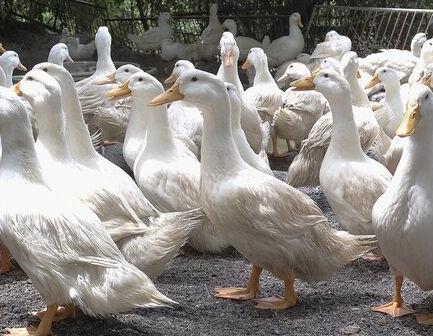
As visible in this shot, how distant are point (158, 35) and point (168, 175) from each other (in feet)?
28.0

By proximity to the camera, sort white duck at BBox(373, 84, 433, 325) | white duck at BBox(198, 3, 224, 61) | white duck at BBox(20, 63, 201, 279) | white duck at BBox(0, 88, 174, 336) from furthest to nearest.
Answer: white duck at BBox(198, 3, 224, 61), white duck at BBox(20, 63, 201, 279), white duck at BBox(373, 84, 433, 325), white duck at BBox(0, 88, 174, 336)

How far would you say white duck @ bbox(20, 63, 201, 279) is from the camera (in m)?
4.10

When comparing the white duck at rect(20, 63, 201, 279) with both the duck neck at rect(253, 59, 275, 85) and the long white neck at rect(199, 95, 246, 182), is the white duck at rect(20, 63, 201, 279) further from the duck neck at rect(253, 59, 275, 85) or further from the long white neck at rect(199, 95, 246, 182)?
the duck neck at rect(253, 59, 275, 85)

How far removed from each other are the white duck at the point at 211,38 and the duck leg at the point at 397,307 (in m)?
9.17

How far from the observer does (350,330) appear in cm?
382

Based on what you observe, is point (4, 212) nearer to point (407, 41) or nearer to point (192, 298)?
point (192, 298)

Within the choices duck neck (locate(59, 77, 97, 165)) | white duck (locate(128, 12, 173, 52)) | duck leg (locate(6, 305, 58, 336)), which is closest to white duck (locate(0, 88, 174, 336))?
duck leg (locate(6, 305, 58, 336))

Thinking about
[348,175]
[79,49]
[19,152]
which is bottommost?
[79,49]

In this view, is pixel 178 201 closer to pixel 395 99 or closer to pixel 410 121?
pixel 410 121

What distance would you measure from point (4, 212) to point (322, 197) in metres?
3.49

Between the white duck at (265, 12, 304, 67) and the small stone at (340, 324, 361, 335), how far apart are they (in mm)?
8621

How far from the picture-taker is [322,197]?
6.39m

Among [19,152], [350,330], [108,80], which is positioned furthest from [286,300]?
[108,80]

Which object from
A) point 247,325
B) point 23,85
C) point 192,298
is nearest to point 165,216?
point 192,298
